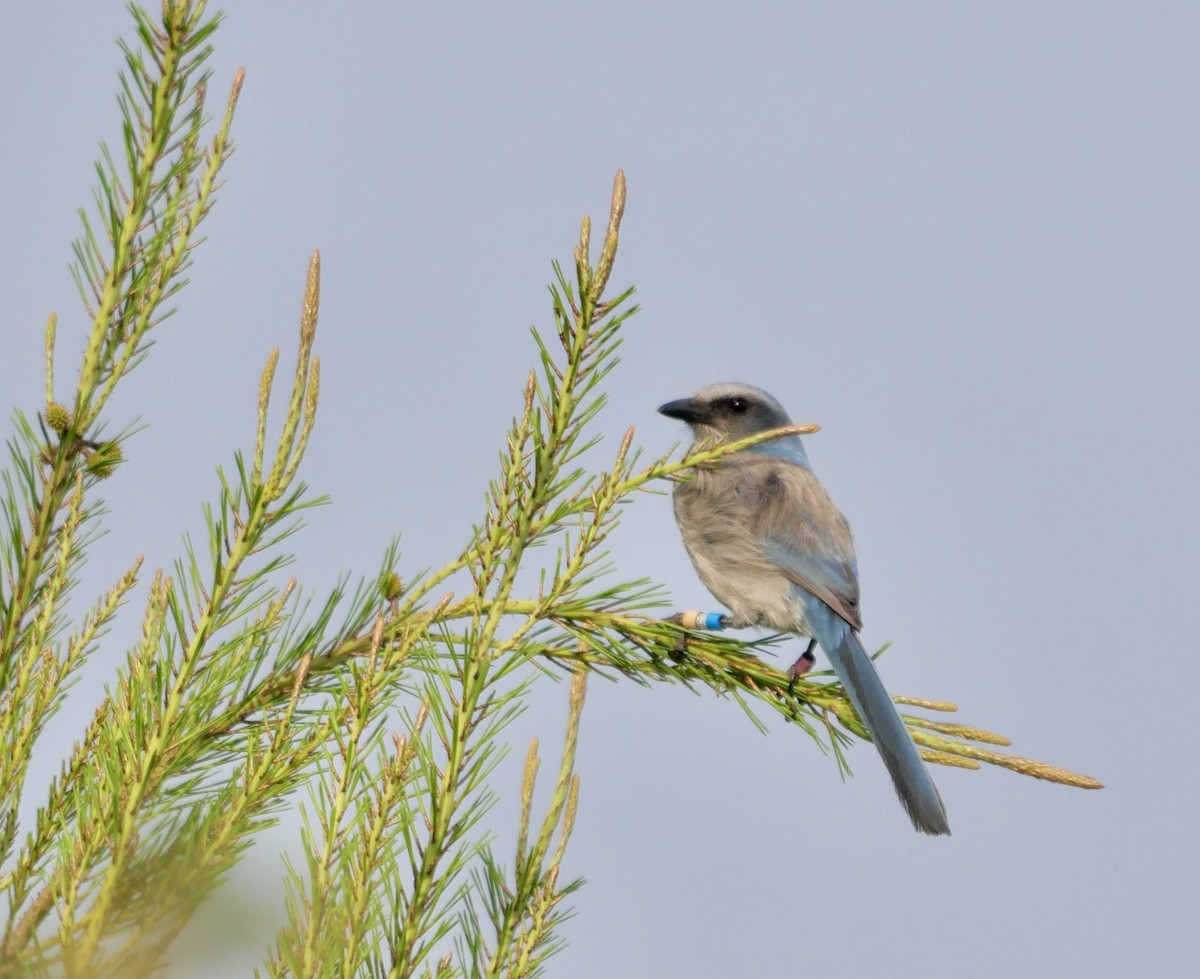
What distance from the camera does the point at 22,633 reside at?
2359 mm

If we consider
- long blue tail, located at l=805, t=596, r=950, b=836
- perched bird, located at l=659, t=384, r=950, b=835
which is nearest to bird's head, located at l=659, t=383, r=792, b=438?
perched bird, located at l=659, t=384, r=950, b=835

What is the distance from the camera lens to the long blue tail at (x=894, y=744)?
11.3 ft

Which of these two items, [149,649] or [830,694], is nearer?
[149,649]

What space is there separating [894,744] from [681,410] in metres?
2.98

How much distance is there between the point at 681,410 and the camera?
6168mm

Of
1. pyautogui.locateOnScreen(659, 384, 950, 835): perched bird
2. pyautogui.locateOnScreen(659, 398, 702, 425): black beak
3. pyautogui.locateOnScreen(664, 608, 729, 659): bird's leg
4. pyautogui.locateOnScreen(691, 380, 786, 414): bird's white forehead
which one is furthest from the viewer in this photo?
pyautogui.locateOnScreen(691, 380, 786, 414): bird's white forehead

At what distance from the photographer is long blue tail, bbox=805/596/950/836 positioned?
3.44 m

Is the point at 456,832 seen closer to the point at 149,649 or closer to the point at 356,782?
the point at 356,782

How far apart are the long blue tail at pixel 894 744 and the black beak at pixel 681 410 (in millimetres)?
2210

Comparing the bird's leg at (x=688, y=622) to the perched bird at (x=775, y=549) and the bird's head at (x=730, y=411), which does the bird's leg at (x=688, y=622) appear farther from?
the bird's head at (x=730, y=411)

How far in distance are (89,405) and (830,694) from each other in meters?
2.34

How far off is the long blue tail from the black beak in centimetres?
221

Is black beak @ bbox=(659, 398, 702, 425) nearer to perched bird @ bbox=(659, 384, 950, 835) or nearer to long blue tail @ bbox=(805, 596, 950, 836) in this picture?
perched bird @ bbox=(659, 384, 950, 835)

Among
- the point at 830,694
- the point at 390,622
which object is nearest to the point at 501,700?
the point at 390,622
